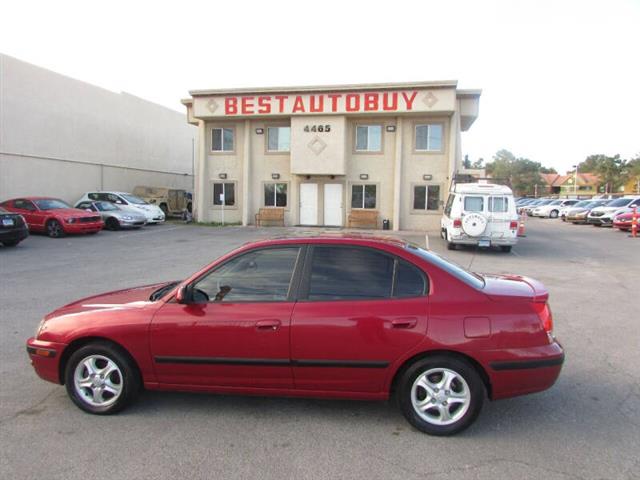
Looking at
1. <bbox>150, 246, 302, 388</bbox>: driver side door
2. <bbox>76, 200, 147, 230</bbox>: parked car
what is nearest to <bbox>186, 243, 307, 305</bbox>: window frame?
<bbox>150, 246, 302, 388</bbox>: driver side door

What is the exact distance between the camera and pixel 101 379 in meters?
3.94

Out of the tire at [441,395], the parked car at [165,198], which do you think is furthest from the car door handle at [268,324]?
the parked car at [165,198]

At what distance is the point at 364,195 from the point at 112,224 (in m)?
12.2

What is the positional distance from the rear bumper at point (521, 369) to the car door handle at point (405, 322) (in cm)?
54

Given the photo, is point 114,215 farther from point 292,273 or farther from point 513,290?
point 513,290

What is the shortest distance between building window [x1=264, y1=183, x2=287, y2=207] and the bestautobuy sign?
12.4ft

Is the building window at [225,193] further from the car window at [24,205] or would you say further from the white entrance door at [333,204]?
the car window at [24,205]

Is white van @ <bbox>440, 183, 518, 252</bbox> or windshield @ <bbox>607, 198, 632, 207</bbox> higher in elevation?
windshield @ <bbox>607, 198, 632, 207</bbox>

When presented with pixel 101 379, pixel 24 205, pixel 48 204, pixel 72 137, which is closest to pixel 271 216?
pixel 48 204

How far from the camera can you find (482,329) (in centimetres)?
354

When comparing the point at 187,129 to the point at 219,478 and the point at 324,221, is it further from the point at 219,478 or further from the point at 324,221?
the point at 219,478

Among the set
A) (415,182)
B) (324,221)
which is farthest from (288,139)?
(415,182)

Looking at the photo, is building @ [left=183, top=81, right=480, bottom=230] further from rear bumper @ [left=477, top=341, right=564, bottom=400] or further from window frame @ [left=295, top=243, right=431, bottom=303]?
rear bumper @ [left=477, top=341, right=564, bottom=400]

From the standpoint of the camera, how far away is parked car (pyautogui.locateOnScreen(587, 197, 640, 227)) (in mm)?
26844
